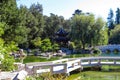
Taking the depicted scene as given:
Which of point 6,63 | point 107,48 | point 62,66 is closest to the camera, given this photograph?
point 6,63

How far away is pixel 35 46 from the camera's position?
60781 mm

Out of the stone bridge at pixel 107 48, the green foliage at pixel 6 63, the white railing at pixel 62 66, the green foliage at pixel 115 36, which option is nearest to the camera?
the green foliage at pixel 6 63

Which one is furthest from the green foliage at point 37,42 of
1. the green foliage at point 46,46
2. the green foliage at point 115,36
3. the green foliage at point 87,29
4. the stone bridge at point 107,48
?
the green foliage at point 115,36

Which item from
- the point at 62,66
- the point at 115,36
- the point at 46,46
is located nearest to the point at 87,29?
the point at 46,46

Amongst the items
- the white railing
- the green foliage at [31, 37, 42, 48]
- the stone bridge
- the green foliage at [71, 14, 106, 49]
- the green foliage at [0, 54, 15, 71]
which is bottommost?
the white railing

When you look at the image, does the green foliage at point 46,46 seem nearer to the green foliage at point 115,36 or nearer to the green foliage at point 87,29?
the green foliage at point 87,29

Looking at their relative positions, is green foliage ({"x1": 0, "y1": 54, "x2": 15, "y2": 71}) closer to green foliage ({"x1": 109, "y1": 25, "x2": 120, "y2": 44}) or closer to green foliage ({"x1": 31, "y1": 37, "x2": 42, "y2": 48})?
green foliage ({"x1": 31, "y1": 37, "x2": 42, "y2": 48})

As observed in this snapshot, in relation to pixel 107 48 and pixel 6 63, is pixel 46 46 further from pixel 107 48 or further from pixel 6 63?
pixel 6 63

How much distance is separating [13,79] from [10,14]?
25332 millimetres

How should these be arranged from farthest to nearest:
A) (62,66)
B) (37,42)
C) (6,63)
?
(37,42)
(62,66)
(6,63)

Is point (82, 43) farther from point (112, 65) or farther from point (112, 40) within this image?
point (112, 65)

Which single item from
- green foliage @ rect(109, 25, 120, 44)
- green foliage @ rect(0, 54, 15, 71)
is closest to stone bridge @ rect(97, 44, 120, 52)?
green foliage @ rect(109, 25, 120, 44)

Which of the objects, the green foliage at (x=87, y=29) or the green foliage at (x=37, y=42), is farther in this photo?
the green foliage at (x=87, y=29)

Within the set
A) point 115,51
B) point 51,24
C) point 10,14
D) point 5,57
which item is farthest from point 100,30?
point 5,57
